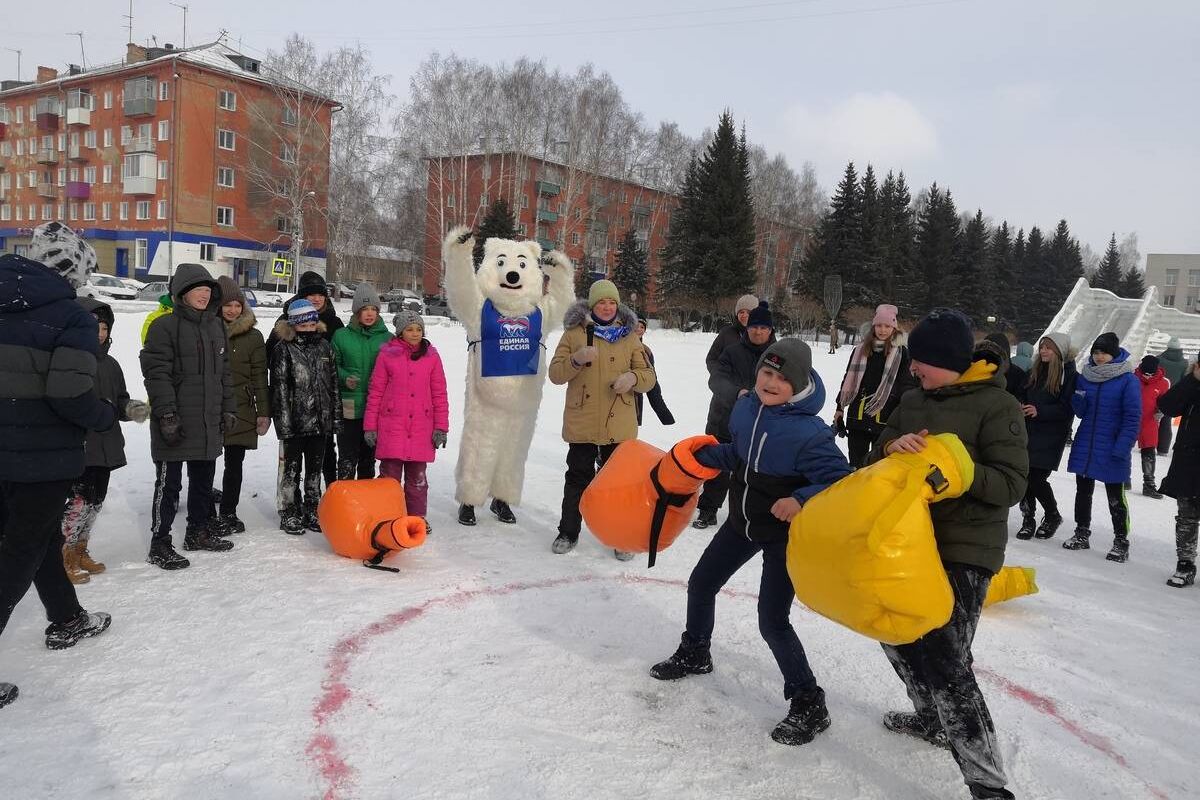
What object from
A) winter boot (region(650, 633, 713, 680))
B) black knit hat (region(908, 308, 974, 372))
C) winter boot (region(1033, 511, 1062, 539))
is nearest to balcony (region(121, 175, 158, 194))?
winter boot (region(1033, 511, 1062, 539))

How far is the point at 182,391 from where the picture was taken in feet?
15.6

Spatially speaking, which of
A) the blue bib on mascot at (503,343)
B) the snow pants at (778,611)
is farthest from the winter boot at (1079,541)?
the blue bib on mascot at (503,343)

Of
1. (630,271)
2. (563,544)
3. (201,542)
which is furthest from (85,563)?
(630,271)

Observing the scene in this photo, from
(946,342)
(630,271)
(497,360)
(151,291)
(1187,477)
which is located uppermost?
(630,271)

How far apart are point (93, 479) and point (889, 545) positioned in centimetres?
441

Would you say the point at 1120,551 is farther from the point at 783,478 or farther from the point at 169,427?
the point at 169,427

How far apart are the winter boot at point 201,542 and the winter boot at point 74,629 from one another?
1312 mm

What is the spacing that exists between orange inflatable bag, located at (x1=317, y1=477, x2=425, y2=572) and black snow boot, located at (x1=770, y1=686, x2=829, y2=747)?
2.60 m

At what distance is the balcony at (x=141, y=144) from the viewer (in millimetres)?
45719

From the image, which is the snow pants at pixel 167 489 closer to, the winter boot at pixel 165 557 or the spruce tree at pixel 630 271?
the winter boot at pixel 165 557

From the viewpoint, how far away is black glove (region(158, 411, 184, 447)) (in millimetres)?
4586

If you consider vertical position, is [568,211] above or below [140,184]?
below

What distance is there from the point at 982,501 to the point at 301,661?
2983 millimetres

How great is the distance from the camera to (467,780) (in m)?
2.69
